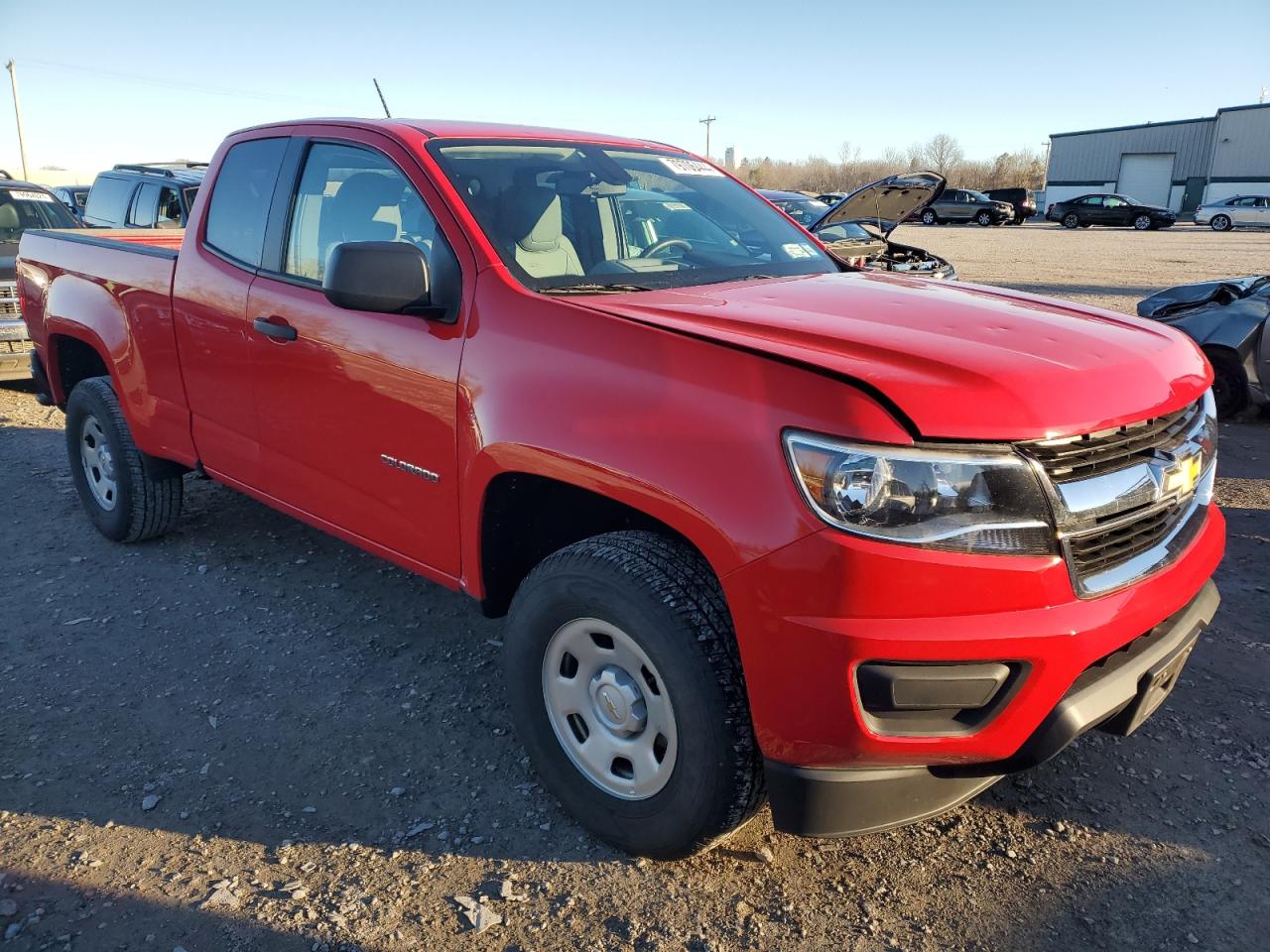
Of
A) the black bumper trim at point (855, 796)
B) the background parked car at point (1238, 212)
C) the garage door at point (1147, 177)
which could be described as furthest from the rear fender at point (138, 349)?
the garage door at point (1147, 177)

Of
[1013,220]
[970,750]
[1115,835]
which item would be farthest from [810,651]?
[1013,220]

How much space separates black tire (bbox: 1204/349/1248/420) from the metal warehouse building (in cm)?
5025

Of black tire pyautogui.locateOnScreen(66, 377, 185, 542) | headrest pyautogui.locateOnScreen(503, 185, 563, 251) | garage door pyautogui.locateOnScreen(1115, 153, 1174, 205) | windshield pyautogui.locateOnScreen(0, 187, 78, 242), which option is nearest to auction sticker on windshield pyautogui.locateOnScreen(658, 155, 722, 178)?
headrest pyautogui.locateOnScreen(503, 185, 563, 251)

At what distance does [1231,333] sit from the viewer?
21.3 ft

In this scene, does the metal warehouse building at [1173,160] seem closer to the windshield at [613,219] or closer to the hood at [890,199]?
the hood at [890,199]

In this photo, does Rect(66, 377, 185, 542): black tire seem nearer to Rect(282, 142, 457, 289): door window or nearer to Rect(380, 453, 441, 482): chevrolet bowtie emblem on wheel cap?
Rect(282, 142, 457, 289): door window

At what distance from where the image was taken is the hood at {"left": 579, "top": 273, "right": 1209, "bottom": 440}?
6.40 ft

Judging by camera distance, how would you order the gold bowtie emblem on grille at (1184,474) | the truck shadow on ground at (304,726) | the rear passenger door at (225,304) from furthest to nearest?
the rear passenger door at (225,304) < the truck shadow on ground at (304,726) < the gold bowtie emblem on grille at (1184,474)

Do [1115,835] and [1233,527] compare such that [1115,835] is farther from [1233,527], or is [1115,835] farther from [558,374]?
[1233,527]

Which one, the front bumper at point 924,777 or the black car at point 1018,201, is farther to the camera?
the black car at point 1018,201

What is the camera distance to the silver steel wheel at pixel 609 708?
2352mm

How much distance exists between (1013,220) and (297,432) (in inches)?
1801

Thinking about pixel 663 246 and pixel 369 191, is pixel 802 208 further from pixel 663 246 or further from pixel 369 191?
pixel 369 191

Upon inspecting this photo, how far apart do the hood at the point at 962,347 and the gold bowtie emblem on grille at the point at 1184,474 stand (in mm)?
148
